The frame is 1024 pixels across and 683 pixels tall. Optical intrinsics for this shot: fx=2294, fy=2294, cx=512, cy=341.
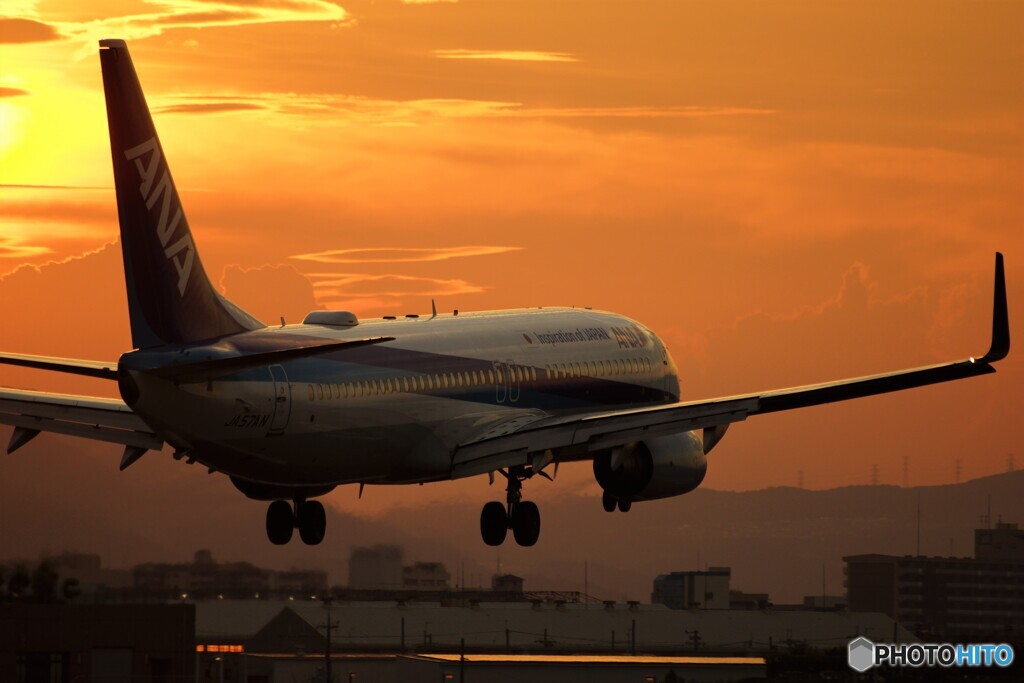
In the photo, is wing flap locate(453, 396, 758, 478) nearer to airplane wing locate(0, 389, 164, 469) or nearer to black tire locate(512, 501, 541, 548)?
black tire locate(512, 501, 541, 548)

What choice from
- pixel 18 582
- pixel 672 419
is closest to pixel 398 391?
pixel 672 419

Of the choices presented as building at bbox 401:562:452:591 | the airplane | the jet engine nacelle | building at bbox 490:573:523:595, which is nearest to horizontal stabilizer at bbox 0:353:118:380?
the airplane

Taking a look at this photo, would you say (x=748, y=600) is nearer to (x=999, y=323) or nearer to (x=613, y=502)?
(x=613, y=502)

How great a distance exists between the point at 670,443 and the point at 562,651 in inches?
1296

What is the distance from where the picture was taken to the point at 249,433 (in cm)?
5400

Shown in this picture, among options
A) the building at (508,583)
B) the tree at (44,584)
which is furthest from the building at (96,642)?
the building at (508,583)

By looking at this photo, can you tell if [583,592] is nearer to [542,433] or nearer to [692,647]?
[692,647]

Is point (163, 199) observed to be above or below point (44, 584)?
above

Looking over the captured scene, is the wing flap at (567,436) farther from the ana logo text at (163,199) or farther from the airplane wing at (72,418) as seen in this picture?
the ana logo text at (163,199)

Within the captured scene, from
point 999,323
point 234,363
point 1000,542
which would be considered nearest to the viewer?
point 234,363

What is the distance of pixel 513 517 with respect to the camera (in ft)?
214

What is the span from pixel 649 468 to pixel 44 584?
Answer: 17.5 m

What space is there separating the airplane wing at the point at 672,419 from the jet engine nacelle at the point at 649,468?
1.29 meters

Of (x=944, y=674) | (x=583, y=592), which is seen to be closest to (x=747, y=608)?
(x=583, y=592)
